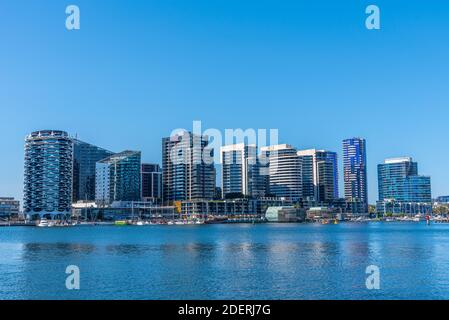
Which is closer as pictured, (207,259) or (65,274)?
(65,274)

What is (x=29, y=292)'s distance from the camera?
4697cm

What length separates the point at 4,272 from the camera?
60.9m

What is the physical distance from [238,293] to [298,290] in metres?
5.31
